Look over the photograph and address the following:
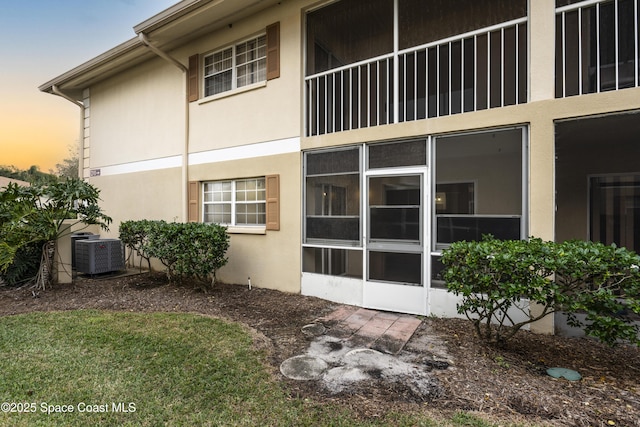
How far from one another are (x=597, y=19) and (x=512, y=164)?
2.14 meters

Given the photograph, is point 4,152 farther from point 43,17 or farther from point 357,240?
point 357,240

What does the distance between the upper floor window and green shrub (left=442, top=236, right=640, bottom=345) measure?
5834 mm

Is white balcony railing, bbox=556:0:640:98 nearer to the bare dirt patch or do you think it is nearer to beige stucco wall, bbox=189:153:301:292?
the bare dirt patch

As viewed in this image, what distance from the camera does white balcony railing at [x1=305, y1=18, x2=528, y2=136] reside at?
480 cm

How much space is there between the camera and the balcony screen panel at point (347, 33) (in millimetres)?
6406

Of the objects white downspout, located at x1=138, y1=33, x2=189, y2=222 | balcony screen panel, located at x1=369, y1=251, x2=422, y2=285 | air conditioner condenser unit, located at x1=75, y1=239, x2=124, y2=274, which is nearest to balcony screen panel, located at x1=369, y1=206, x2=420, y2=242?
balcony screen panel, located at x1=369, y1=251, x2=422, y2=285

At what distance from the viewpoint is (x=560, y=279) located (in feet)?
11.1

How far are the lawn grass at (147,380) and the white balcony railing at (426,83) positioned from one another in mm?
4342

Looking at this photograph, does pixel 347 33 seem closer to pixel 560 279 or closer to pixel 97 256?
pixel 560 279

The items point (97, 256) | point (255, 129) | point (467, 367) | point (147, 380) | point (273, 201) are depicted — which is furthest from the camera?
point (97, 256)

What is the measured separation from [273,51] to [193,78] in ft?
8.58

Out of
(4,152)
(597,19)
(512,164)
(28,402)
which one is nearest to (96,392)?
(28,402)

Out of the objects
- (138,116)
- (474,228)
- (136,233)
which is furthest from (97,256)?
(474,228)

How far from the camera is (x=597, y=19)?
4164 mm
